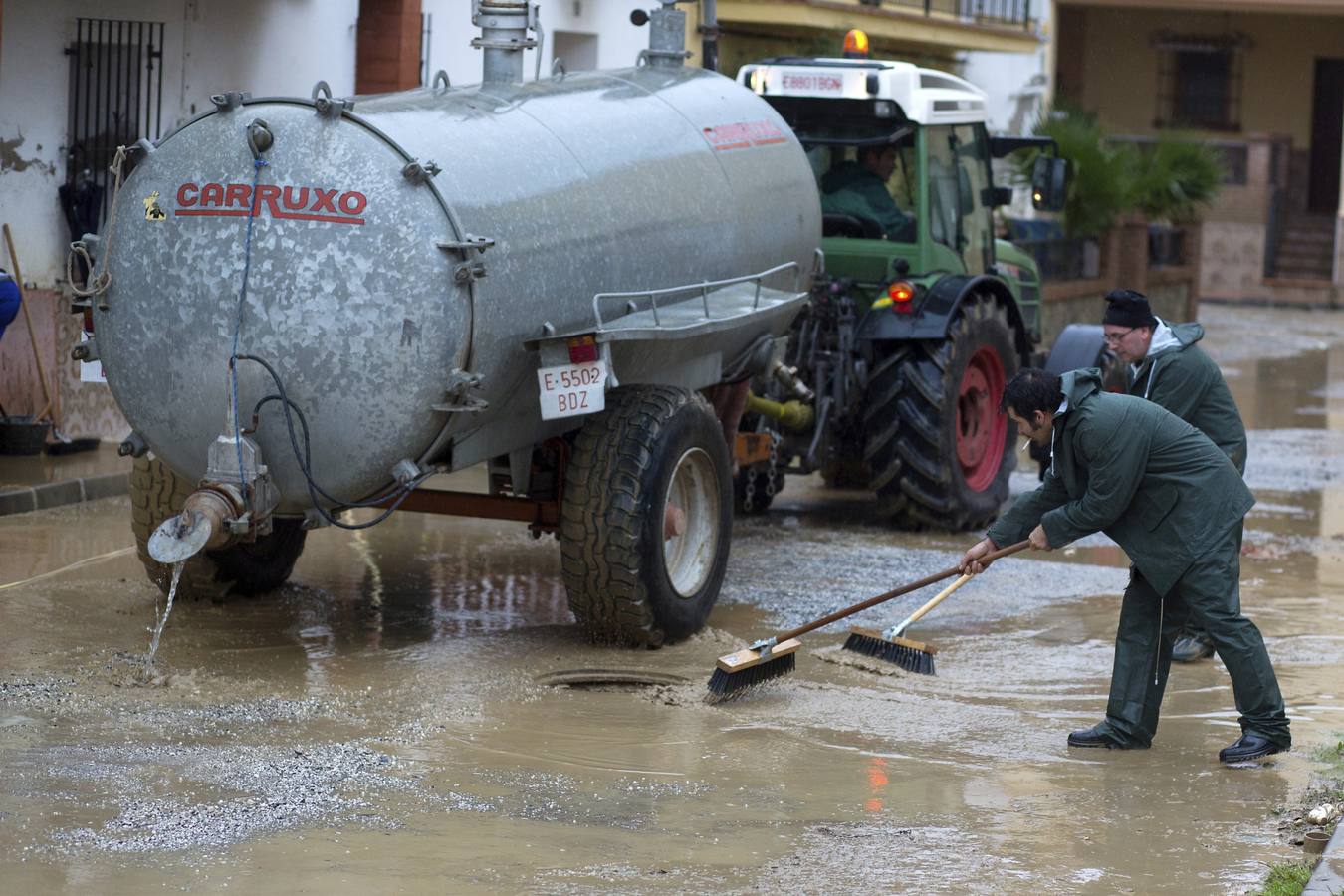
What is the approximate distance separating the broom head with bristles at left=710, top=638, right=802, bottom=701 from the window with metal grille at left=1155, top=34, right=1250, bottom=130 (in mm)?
29309

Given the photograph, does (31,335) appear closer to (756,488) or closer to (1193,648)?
(756,488)

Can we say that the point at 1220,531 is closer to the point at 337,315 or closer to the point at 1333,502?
the point at 337,315

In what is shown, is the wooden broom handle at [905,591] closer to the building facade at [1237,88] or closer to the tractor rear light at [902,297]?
the tractor rear light at [902,297]

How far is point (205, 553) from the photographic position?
8.77m

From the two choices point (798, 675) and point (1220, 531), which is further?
point (798, 675)

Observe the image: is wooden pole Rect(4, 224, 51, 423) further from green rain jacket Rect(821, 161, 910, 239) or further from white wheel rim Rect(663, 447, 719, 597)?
white wheel rim Rect(663, 447, 719, 597)

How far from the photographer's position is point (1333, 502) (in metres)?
13.4

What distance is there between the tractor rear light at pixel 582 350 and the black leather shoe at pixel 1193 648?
114 inches

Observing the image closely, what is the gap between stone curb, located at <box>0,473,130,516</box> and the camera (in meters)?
11.1

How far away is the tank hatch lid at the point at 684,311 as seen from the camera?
7.98 metres

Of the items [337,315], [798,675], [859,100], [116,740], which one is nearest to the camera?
[116,740]

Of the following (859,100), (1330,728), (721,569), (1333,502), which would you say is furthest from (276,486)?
(1333,502)

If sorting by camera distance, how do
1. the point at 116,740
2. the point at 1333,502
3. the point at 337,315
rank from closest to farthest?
the point at 116,740
the point at 337,315
the point at 1333,502

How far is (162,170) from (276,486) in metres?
1.26
